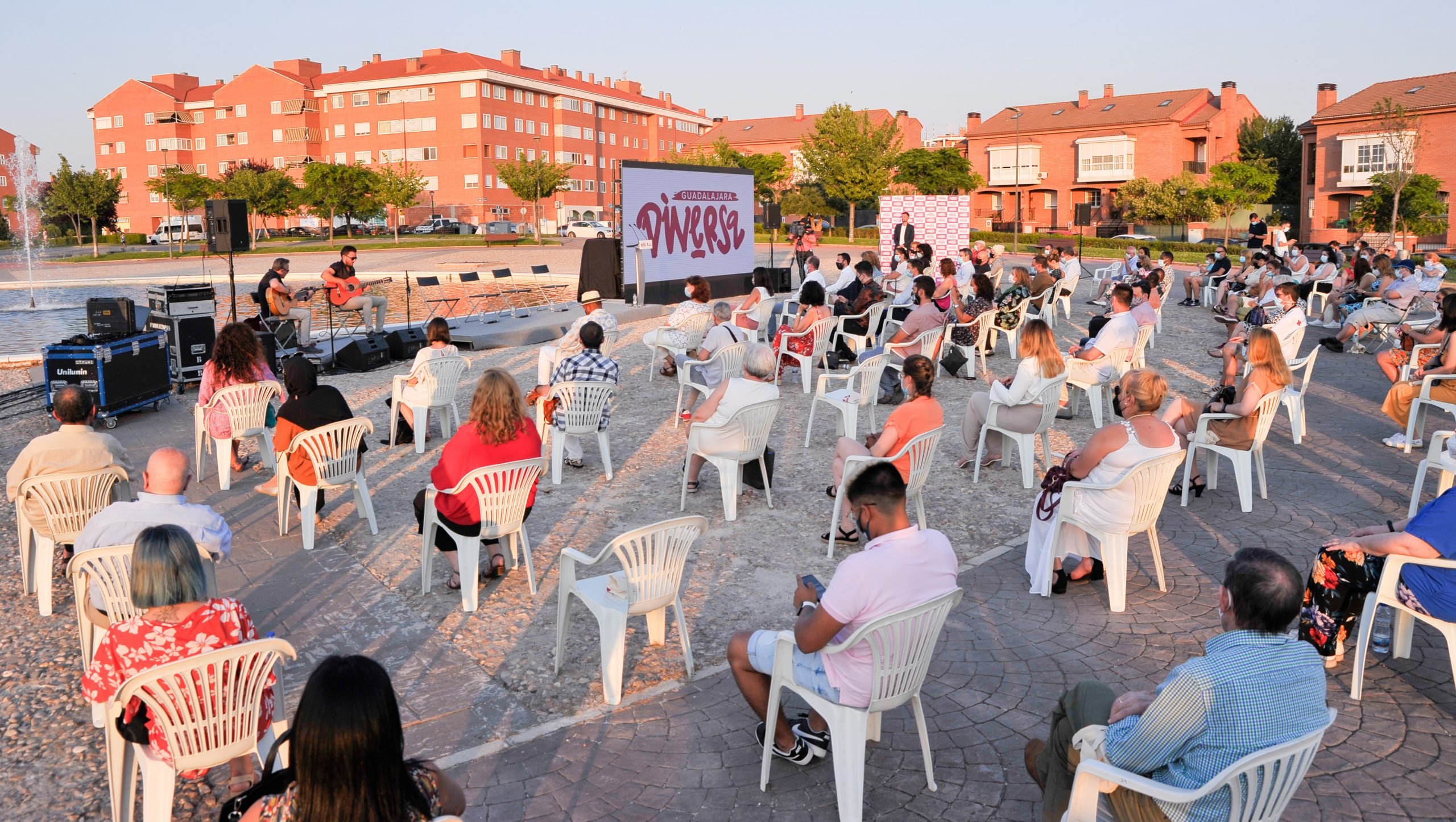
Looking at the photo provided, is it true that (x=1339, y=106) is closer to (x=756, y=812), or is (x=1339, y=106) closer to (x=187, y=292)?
(x=187, y=292)

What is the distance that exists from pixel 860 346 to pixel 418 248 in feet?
117

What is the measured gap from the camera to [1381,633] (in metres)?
4.71

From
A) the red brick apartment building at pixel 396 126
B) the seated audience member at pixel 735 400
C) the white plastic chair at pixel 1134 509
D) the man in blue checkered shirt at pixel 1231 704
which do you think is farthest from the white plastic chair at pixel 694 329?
the red brick apartment building at pixel 396 126

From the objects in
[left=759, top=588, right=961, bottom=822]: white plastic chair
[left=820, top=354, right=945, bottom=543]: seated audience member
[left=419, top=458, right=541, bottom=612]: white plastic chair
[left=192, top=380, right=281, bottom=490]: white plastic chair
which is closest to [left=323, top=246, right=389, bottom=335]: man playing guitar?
[left=192, top=380, right=281, bottom=490]: white plastic chair

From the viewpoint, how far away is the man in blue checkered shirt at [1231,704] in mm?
2662

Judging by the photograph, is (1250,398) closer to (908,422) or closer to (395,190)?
(908,422)

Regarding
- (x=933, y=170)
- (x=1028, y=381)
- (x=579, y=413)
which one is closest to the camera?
(x=1028, y=381)

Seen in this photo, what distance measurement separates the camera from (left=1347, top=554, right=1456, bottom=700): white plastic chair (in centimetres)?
395

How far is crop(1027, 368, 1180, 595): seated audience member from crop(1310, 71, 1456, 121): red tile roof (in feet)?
170

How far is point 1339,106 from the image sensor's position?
50.8 metres

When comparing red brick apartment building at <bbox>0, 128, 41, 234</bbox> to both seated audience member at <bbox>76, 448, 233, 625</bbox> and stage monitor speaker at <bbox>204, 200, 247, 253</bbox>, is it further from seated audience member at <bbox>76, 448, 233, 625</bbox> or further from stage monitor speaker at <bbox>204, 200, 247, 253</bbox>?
seated audience member at <bbox>76, 448, 233, 625</bbox>

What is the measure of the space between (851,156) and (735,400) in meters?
45.5

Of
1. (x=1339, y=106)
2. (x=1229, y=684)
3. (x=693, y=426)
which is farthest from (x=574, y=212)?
(x=1229, y=684)

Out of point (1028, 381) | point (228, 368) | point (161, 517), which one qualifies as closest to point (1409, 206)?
point (1028, 381)
